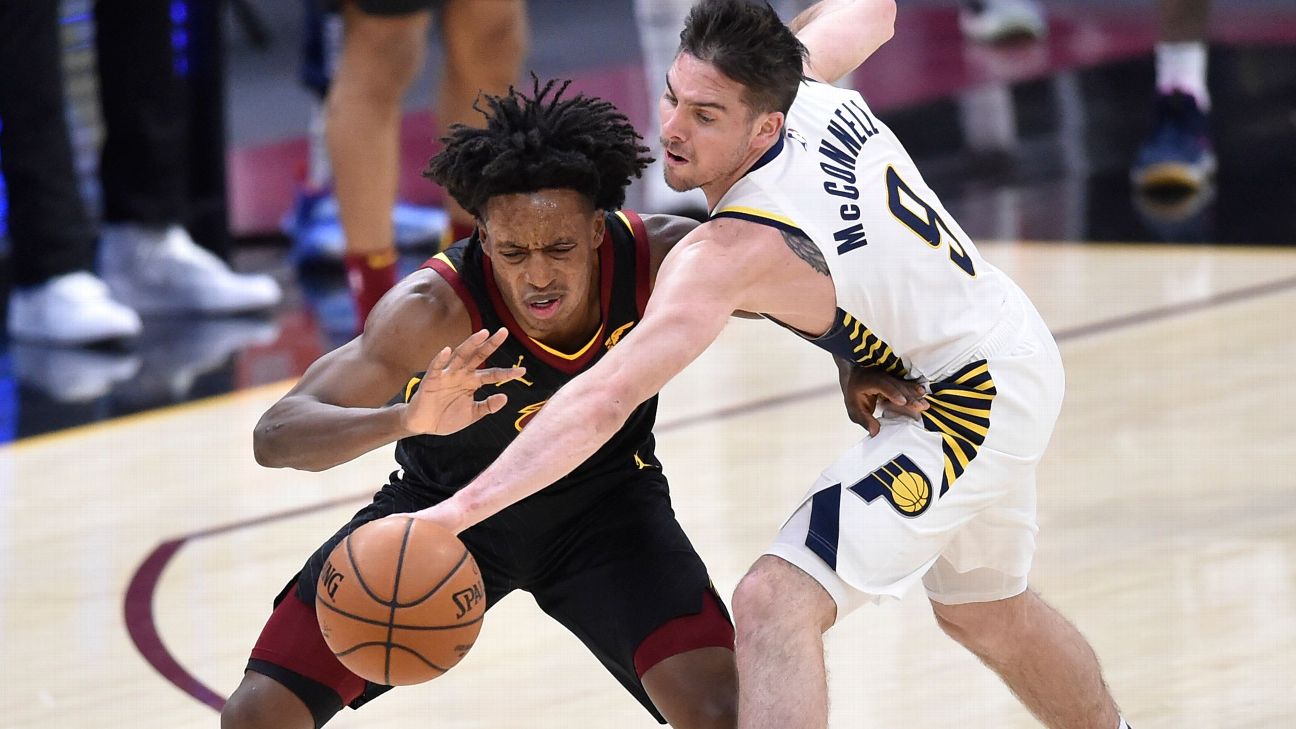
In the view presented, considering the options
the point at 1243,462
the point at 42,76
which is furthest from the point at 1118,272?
the point at 42,76

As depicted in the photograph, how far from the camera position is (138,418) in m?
6.59

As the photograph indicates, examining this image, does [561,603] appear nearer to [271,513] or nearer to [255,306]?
[271,513]

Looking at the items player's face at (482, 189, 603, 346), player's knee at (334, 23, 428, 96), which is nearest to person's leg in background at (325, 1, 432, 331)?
player's knee at (334, 23, 428, 96)

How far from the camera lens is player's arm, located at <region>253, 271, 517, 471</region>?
10.8ft

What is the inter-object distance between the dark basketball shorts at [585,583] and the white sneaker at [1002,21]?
8371mm

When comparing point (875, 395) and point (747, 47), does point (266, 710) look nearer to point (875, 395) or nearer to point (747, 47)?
point (875, 395)

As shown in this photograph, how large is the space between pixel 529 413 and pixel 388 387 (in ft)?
1.00

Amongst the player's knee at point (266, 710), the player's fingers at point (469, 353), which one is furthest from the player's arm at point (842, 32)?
the player's knee at point (266, 710)

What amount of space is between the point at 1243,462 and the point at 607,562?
2.62 metres

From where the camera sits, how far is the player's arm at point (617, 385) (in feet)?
10.2

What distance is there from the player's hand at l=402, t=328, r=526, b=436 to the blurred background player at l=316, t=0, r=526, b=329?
10.4ft

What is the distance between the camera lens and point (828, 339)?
3.52m

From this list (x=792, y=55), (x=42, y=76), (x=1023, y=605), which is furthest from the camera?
(x=42, y=76)

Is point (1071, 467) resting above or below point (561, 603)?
below
